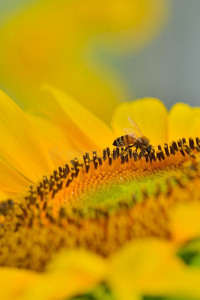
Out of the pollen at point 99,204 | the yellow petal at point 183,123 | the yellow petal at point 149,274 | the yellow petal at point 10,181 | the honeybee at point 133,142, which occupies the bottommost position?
the yellow petal at point 149,274

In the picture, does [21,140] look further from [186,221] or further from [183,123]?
[186,221]

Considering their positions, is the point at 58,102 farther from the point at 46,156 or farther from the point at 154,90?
the point at 154,90

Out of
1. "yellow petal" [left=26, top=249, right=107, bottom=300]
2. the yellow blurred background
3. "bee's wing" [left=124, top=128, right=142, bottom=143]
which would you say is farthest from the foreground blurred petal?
the yellow blurred background

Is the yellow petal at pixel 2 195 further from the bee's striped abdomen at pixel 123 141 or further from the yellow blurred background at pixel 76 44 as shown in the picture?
the yellow blurred background at pixel 76 44

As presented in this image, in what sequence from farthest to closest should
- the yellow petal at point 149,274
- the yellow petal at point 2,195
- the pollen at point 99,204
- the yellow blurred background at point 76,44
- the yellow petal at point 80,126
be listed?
the yellow blurred background at point 76,44 → the yellow petal at point 80,126 → the yellow petal at point 2,195 → the pollen at point 99,204 → the yellow petal at point 149,274

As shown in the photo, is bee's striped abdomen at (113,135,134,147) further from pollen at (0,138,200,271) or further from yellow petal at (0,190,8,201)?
yellow petal at (0,190,8,201)

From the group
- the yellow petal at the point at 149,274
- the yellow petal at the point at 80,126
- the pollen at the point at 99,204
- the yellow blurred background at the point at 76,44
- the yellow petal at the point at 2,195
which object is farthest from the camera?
the yellow blurred background at the point at 76,44

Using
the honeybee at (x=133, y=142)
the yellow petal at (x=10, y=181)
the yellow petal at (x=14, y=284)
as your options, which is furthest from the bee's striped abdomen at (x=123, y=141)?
A: the yellow petal at (x=14, y=284)
